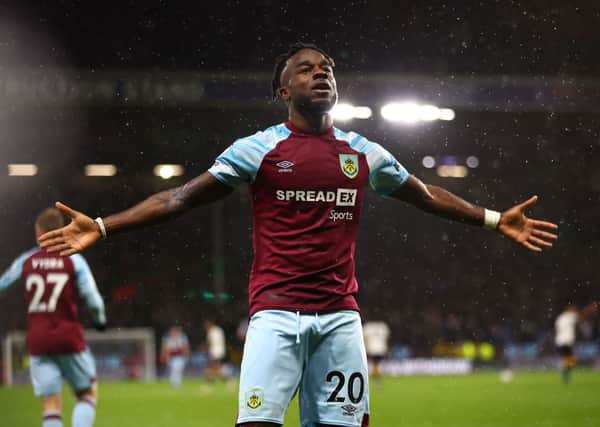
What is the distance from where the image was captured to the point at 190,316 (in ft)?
76.7

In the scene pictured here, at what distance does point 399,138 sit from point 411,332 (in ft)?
55.0

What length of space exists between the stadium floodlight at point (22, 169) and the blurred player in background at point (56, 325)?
6.91 meters

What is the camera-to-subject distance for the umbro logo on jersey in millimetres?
3475

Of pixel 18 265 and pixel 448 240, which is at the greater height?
pixel 448 240

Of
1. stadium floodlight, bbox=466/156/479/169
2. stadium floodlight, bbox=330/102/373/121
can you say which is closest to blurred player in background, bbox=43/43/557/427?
stadium floodlight, bbox=330/102/373/121

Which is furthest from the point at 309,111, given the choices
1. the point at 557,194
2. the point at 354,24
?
the point at 557,194

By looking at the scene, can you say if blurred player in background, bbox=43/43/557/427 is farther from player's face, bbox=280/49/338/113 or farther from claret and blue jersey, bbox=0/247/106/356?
claret and blue jersey, bbox=0/247/106/356

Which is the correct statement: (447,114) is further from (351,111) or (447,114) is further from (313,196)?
(313,196)

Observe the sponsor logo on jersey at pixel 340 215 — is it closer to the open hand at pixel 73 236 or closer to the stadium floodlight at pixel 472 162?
the open hand at pixel 73 236

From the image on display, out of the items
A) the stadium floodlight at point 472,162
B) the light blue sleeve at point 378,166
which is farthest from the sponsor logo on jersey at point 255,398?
the stadium floodlight at point 472,162

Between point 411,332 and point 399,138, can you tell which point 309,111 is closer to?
point 399,138

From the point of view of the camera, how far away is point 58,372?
6.51 metres

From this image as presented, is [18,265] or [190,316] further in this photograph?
[190,316]

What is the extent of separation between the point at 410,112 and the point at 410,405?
5.31 metres
